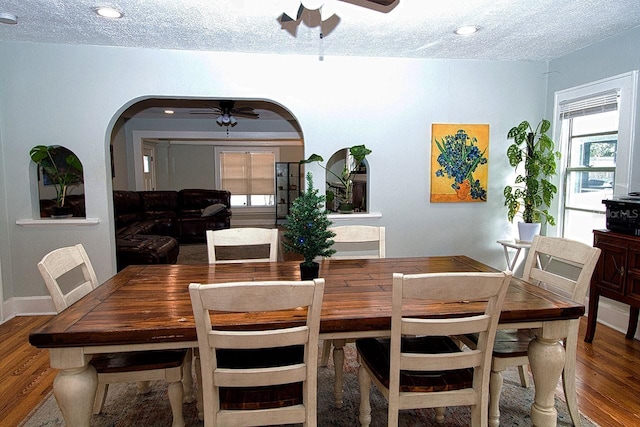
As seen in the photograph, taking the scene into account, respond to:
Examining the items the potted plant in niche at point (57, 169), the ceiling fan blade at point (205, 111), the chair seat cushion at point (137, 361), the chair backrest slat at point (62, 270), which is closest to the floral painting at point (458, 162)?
the chair seat cushion at point (137, 361)

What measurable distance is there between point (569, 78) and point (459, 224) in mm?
1666

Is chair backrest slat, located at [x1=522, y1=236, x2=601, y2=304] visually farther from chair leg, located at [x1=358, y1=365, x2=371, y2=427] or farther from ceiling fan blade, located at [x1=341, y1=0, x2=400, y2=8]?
ceiling fan blade, located at [x1=341, y1=0, x2=400, y2=8]

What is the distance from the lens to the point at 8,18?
113 inches

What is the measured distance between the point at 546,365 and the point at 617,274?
1.57 m

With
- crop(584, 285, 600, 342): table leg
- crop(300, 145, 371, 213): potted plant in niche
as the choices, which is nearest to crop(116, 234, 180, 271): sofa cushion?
crop(300, 145, 371, 213): potted plant in niche

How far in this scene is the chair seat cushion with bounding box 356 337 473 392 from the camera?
65.1 inches

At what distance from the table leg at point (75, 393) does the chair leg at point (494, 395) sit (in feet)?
5.76

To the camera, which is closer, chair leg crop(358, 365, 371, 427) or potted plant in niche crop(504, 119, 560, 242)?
chair leg crop(358, 365, 371, 427)

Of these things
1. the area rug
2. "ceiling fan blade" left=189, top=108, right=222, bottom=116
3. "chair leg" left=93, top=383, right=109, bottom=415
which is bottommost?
the area rug

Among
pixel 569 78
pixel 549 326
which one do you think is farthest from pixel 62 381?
pixel 569 78

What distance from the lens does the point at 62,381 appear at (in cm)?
153

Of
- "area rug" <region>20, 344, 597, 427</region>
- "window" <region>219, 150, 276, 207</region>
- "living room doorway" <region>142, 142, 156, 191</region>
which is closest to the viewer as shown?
"area rug" <region>20, 344, 597, 427</region>

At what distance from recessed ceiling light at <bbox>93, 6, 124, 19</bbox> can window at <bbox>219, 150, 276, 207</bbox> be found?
7.97m

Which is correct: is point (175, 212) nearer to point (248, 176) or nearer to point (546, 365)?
point (248, 176)
